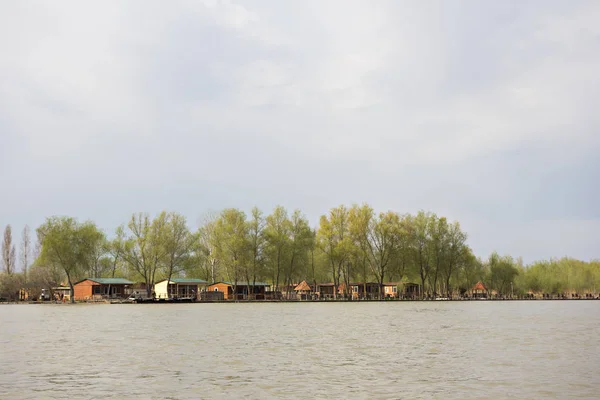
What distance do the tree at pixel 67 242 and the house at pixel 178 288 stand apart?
16.4 metres

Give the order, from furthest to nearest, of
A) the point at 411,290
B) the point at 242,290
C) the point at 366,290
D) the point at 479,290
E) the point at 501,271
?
the point at 479,290, the point at 501,271, the point at 411,290, the point at 366,290, the point at 242,290

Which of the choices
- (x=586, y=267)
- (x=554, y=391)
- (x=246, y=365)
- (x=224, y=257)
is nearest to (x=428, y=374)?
(x=554, y=391)

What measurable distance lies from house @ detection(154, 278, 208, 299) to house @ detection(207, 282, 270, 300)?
3821mm

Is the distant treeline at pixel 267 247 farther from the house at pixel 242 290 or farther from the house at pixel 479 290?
the house at pixel 479 290

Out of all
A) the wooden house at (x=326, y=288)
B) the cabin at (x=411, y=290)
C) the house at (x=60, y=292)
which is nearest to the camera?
the house at (x=60, y=292)

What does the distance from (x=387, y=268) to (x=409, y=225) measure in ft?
36.2

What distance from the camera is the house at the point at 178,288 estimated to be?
124m

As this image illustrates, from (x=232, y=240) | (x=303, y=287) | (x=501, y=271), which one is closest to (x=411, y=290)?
(x=501, y=271)

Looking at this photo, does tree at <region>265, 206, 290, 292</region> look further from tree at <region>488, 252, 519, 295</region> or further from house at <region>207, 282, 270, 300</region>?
tree at <region>488, 252, 519, 295</region>

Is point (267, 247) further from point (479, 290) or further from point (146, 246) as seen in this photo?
point (479, 290)

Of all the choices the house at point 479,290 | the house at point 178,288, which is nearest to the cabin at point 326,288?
the house at point 178,288

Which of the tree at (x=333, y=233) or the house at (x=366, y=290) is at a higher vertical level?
the tree at (x=333, y=233)

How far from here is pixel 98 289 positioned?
122 metres

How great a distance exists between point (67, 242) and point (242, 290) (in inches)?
1481
